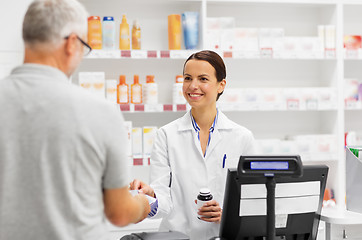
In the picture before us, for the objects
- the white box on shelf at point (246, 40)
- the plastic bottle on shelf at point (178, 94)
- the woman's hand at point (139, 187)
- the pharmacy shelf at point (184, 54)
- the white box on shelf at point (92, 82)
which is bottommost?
the woman's hand at point (139, 187)

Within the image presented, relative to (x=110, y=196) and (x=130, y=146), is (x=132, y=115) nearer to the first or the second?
(x=130, y=146)

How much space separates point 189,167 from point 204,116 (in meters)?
0.29

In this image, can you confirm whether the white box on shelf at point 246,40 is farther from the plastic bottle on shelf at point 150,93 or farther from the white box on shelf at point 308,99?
the plastic bottle on shelf at point 150,93

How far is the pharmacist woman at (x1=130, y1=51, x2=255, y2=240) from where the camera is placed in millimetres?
2213

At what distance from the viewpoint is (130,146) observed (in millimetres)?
3615

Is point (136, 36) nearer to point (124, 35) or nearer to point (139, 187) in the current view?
point (124, 35)

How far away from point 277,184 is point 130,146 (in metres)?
2.22

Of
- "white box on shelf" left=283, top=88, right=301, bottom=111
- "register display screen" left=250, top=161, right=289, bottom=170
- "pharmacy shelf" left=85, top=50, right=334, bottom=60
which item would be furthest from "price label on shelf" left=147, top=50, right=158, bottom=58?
"register display screen" left=250, top=161, right=289, bottom=170

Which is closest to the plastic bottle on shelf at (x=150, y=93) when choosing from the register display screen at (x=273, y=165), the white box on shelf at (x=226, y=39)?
the white box on shelf at (x=226, y=39)

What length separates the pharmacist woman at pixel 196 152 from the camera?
2.21m

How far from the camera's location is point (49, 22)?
3.82 ft

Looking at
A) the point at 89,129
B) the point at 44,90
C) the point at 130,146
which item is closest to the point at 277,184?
the point at 89,129

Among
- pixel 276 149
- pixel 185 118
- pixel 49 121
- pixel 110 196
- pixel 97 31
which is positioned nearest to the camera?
pixel 49 121

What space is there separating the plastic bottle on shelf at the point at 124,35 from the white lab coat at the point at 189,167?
1.53 meters
